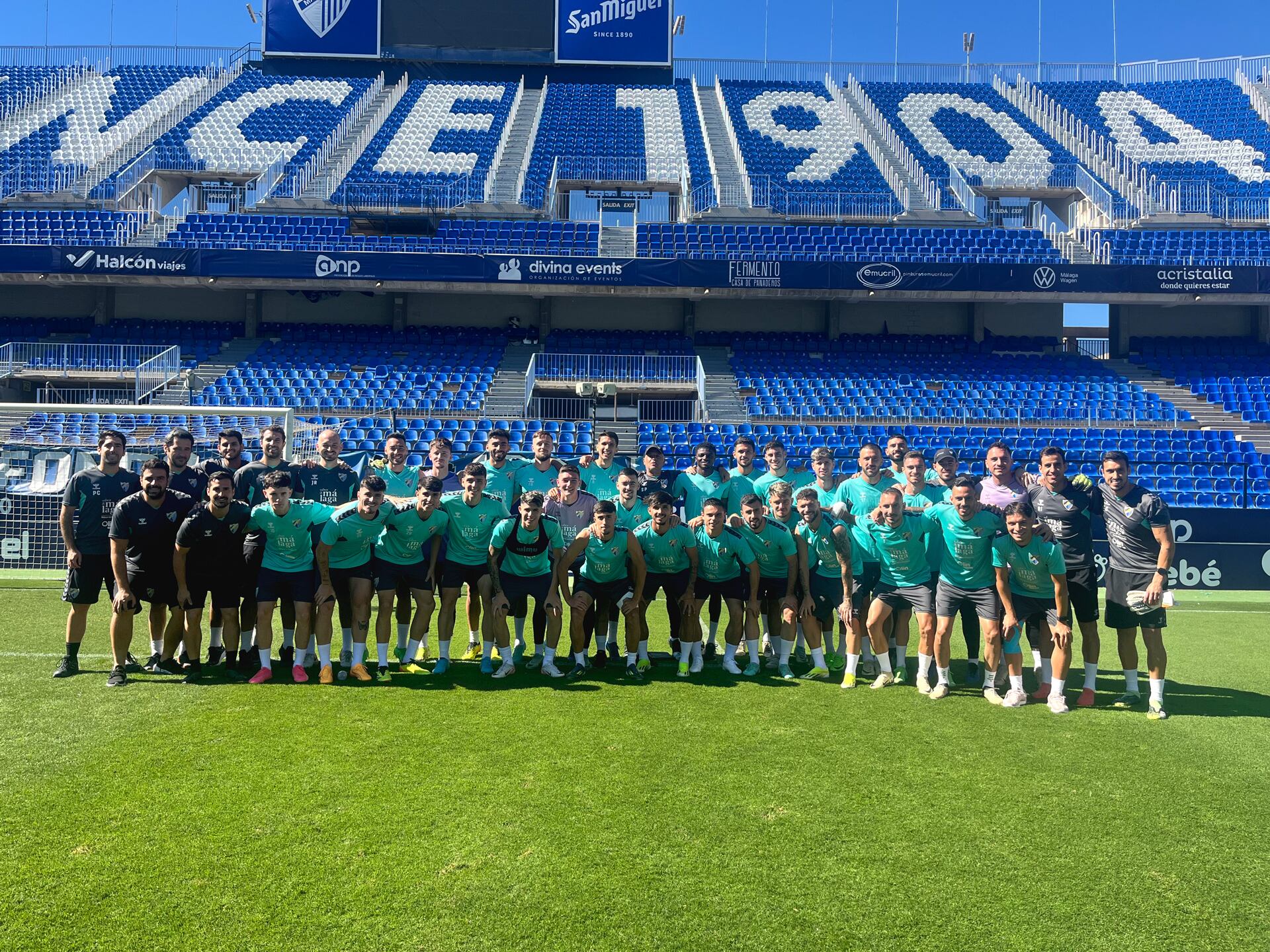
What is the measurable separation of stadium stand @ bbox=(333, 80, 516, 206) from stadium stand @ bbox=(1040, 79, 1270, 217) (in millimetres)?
22625

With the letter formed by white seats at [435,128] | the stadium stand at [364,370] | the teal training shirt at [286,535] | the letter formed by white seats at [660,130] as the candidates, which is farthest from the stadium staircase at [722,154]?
the teal training shirt at [286,535]

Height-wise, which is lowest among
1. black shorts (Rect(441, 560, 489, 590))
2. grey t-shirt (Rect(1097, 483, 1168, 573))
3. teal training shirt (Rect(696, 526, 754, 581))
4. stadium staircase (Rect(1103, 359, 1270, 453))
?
black shorts (Rect(441, 560, 489, 590))

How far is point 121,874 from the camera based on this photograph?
381cm

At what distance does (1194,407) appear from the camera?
23156mm

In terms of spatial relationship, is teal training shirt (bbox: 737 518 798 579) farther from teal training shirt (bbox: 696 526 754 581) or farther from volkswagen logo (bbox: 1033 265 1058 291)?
volkswagen logo (bbox: 1033 265 1058 291)

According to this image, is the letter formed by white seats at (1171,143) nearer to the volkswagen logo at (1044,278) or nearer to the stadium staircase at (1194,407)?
the stadium staircase at (1194,407)

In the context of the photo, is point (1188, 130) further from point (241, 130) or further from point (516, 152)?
point (241, 130)

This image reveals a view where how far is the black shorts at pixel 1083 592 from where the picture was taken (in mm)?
7297

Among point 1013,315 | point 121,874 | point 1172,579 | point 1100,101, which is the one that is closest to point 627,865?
point 121,874

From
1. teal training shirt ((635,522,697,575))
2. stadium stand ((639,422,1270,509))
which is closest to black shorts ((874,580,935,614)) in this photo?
teal training shirt ((635,522,697,575))

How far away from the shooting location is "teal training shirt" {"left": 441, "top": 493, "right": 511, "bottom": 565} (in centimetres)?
794

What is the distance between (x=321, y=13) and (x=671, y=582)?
36.2m

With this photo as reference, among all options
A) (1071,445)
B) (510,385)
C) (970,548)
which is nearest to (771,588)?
(970,548)

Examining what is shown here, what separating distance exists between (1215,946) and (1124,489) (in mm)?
4448
